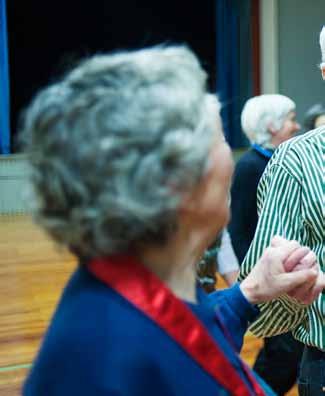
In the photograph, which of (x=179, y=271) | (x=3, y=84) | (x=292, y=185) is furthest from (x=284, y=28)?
(x=179, y=271)

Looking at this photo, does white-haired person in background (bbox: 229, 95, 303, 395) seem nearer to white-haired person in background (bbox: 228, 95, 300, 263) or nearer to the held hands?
white-haired person in background (bbox: 228, 95, 300, 263)

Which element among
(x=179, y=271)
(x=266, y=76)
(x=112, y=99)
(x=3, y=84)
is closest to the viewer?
(x=112, y=99)

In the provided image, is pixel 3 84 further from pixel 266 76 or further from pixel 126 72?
pixel 126 72

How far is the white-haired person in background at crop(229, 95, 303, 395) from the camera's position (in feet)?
9.02

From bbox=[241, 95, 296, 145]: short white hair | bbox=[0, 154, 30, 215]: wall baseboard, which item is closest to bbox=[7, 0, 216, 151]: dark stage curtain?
bbox=[0, 154, 30, 215]: wall baseboard

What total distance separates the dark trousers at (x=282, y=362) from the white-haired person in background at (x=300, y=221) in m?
1.30

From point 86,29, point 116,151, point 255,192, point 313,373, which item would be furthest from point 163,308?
point 86,29

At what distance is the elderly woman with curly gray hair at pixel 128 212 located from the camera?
0.76m

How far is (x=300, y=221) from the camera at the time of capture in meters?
1.37

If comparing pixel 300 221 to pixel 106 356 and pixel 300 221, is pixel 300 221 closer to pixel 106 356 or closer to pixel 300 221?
pixel 300 221

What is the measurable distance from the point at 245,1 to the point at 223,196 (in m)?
8.40

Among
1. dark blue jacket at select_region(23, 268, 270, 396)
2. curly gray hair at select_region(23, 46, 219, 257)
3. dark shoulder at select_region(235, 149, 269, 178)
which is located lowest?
dark shoulder at select_region(235, 149, 269, 178)

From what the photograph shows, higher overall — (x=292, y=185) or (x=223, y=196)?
(x=223, y=196)

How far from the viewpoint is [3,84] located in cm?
806
